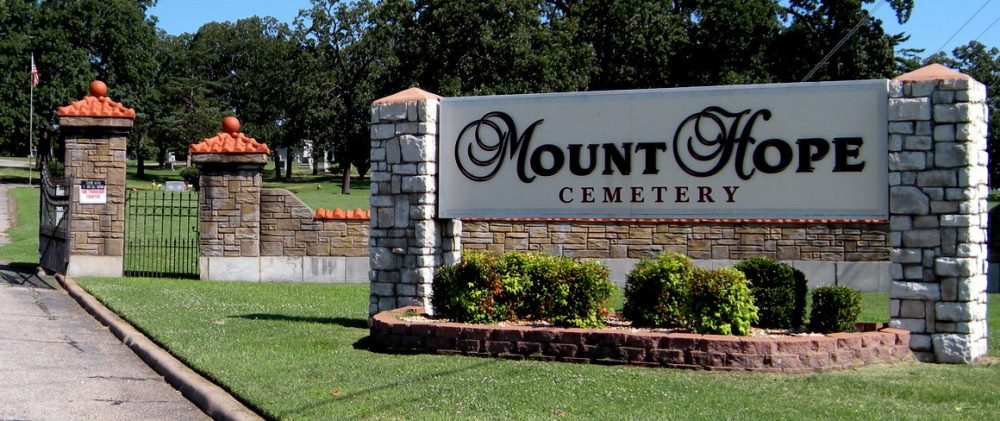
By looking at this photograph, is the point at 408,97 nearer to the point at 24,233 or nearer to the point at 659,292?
the point at 659,292

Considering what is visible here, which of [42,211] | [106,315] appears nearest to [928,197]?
[106,315]

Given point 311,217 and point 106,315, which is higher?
point 311,217

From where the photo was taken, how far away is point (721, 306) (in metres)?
10.2

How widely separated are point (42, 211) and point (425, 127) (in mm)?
13024

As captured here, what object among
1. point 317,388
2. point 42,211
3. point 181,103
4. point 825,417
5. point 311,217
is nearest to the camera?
A: point 825,417

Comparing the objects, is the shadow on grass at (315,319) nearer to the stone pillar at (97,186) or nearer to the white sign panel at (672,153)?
the white sign panel at (672,153)

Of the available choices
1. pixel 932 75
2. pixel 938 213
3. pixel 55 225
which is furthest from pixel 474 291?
pixel 55 225

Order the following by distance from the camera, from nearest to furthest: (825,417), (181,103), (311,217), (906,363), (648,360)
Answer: (825,417) → (648,360) → (906,363) → (311,217) → (181,103)

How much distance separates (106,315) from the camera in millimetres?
14516

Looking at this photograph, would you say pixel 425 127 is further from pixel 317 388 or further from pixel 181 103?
pixel 181 103

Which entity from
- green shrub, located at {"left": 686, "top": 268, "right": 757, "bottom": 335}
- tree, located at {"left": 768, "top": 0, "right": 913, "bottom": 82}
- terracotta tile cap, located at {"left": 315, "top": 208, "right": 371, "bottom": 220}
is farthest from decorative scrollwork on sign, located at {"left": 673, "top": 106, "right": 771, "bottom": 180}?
tree, located at {"left": 768, "top": 0, "right": 913, "bottom": 82}

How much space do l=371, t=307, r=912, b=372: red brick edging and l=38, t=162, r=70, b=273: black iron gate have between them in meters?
11.2

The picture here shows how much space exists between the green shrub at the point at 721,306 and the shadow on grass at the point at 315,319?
4.86 m

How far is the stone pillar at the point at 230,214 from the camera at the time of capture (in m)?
20.5
